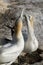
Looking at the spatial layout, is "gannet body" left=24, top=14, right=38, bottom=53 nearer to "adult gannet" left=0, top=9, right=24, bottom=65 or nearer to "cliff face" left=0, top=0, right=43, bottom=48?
"adult gannet" left=0, top=9, right=24, bottom=65

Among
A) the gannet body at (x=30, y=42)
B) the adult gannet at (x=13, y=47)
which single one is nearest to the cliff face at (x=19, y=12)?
the gannet body at (x=30, y=42)

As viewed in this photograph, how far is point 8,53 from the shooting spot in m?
1.74

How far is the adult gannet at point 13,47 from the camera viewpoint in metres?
1.74

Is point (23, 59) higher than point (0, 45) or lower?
lower

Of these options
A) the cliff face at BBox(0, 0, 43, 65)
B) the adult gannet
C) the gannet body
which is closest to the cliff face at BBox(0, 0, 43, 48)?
the cliff face at BBox(0, 0, 43, 65)

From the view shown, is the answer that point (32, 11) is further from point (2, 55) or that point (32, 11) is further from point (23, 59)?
point (2, 55)

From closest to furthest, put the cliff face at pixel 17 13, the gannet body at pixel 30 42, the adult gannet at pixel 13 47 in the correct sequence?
1. the adult gannet at pixel 13 47
2. the gannet body at pixel 30 42
3. the cliff face at pixel 17 13

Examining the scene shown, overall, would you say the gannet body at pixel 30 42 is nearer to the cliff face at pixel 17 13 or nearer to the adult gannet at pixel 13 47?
the adult gannet at pixel 13 47

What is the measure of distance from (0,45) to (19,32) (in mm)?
160

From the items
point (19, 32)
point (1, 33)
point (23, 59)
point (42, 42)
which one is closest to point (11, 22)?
point (1, 33)

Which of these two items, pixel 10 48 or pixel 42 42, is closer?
pixel 10 48

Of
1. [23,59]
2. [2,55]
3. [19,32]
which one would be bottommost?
[23,59]

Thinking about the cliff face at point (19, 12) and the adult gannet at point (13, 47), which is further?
the cliff face at point (19, 12)

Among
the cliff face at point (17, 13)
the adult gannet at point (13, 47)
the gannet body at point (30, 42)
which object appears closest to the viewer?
the adult gannet at point (13, 47)
